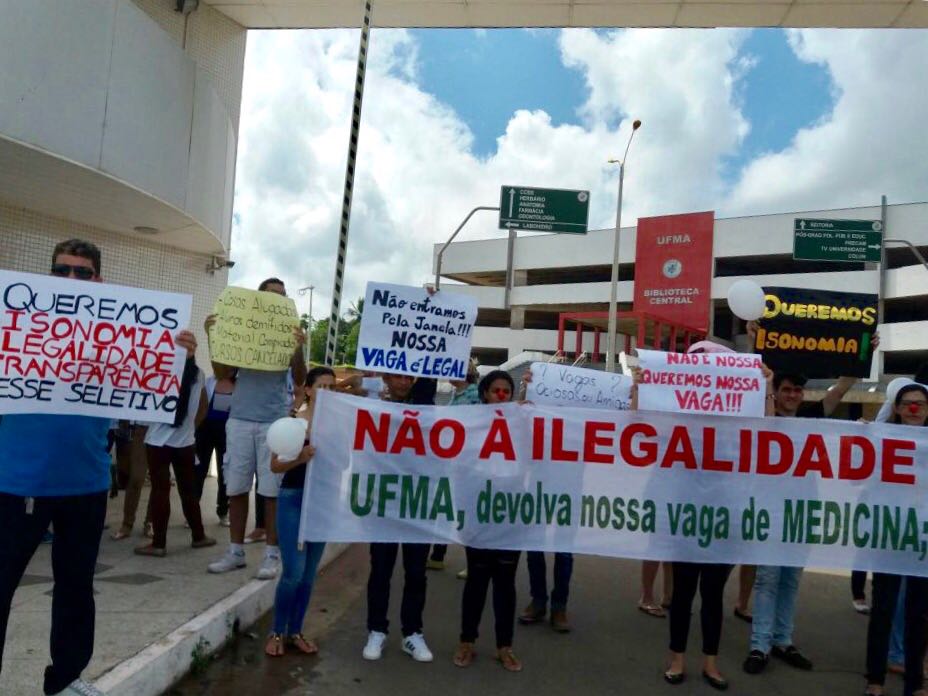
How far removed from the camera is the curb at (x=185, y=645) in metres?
3.38

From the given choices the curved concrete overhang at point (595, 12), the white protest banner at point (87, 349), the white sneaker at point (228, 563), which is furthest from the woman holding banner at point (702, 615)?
the curved concrete overhang at point (595, 12)

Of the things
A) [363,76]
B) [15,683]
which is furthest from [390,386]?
[363,76]

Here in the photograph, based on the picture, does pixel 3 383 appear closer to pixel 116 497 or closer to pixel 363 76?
pixel 363 76

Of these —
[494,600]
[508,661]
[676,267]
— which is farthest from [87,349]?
[676,267]

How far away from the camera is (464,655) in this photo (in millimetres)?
4273

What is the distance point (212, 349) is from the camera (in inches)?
202

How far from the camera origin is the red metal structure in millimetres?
31516

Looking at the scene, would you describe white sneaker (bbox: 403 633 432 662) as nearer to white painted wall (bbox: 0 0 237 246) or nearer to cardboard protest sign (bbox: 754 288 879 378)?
cardboard protest sign (bbox: 754 288 879 378)

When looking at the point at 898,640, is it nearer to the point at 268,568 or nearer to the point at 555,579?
the point at 555,579

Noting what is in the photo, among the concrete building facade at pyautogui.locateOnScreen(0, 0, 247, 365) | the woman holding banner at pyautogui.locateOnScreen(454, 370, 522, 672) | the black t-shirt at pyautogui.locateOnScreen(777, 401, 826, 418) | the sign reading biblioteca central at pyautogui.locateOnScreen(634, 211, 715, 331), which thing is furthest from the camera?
the sign reading biblioteca central at pyautogui.locateOnScreen(634, 211, 715, 331)

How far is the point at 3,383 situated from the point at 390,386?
2.26 m

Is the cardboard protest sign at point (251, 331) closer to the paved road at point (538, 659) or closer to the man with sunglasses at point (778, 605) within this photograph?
the paved road at point (538, 659)

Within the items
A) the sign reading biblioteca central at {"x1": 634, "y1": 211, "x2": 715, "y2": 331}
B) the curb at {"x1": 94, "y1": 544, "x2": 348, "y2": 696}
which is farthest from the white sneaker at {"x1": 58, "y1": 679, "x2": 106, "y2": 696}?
the sign reading biblioteca central at {"x1": 634, "y1": 211, "x2": 715, "y2": 331}

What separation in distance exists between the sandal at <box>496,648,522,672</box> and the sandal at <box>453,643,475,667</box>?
0.17 m
